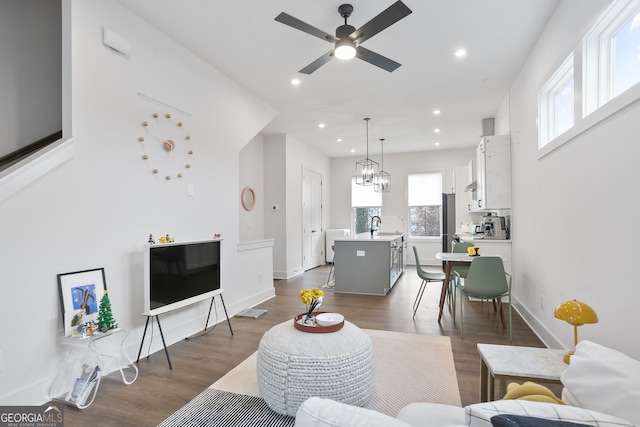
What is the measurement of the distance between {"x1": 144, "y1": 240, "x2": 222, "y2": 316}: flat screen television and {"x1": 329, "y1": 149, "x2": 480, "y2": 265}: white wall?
622cm

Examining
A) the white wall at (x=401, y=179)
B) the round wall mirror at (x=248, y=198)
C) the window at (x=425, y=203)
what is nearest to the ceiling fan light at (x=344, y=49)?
the round wall mirror at (x=248, y=198)

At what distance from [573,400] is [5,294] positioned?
3.04 meters

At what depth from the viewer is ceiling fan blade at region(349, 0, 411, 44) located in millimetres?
2230

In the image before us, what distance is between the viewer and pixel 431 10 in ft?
9.52

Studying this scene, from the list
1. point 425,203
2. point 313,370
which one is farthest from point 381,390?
point 425,203

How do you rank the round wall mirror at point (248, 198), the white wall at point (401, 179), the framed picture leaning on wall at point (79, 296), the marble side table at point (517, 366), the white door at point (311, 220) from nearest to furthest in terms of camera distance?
the marble side table at point (517, 366), the framed picture leaning on wall at point (79, 296), the round wall mirror at point (248, 198), the white door at point (311, 220), the white wall at point (401, 179)

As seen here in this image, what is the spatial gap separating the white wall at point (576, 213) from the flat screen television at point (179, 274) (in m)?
3.27

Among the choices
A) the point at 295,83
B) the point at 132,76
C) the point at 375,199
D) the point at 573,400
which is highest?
the point at 295,83

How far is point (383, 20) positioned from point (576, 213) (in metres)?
2.06

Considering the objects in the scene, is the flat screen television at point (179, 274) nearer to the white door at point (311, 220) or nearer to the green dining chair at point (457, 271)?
the green dining chair at point (457, 271)

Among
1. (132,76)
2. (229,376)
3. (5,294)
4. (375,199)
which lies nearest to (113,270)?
(5,294)

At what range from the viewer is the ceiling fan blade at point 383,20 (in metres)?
2.23

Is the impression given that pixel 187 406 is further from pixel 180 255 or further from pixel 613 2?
pixel 613 2

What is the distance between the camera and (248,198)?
636 centimetres
